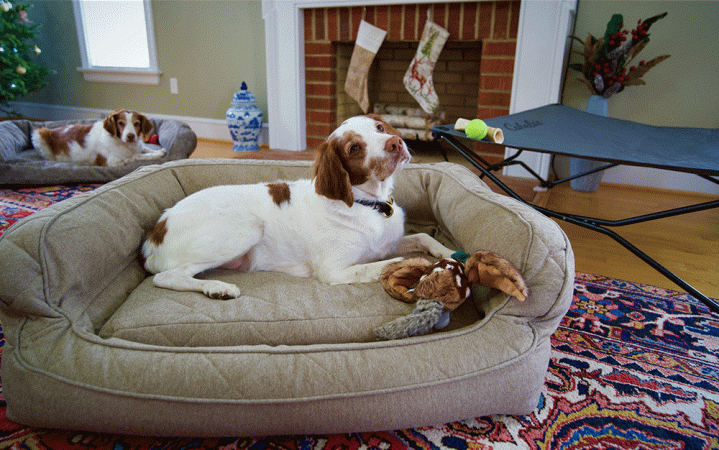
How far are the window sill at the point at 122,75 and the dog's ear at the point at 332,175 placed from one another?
4.12m

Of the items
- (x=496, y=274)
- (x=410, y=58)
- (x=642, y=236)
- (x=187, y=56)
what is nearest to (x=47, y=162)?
(x=187, y=56)

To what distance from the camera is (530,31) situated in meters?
2.98

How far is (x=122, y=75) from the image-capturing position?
4844 millimetres

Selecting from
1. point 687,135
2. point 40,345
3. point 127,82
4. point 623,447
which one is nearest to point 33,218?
point 40,345

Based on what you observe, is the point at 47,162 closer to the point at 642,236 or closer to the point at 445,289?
the point at 445,289

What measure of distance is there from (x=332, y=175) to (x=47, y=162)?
2761 mm

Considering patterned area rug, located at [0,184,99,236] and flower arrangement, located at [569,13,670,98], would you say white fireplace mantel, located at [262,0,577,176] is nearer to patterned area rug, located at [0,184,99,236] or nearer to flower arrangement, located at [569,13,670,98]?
flower arrangement, located at [569,13,670,98]

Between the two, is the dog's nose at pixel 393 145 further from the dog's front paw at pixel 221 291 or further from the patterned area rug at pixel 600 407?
the patterned area rug at pixel 600 407

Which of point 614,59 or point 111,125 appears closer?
point 614,59

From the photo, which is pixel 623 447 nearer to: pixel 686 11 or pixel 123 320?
pixel 123 320

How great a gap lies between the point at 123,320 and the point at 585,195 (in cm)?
295

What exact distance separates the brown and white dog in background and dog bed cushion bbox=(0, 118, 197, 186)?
0.11 metres

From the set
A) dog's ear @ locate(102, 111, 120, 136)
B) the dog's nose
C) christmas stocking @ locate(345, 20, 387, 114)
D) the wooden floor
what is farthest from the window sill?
the dog's nose

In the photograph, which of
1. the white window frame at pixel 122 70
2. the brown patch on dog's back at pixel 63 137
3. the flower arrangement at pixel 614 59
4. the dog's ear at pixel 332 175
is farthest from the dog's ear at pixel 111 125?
the flower arrangement at pixel 614 59
